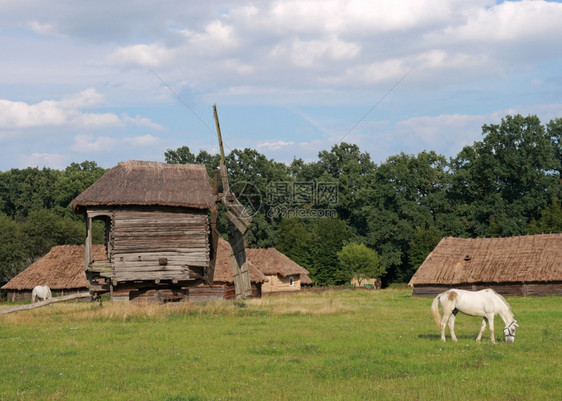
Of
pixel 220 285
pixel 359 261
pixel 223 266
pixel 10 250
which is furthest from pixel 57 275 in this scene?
pixel 359 261

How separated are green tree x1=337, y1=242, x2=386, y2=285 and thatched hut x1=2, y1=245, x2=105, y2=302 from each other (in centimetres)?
2582

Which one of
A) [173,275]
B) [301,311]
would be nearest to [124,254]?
[173,275]

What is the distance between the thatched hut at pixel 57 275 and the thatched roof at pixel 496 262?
2385 centimetres

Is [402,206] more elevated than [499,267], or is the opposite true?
[402,206]

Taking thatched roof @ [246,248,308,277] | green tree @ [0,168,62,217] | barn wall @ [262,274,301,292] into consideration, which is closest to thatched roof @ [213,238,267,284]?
thatched roof @ [246,248,308,277]

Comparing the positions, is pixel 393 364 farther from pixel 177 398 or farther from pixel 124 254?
pixel 124 254

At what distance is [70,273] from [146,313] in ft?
89.2

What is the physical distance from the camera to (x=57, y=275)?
4631cm

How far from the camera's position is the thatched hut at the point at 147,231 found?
25312 mm

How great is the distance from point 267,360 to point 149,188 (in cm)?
1481

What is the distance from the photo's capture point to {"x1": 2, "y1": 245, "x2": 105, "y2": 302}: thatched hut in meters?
45.7

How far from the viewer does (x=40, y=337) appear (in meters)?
17.0

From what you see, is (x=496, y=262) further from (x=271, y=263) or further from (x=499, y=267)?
(x=271, y=263)

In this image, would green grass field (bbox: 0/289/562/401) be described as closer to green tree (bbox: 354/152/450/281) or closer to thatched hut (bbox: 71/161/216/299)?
thatched hut (bbox: 71/161/216/299)
